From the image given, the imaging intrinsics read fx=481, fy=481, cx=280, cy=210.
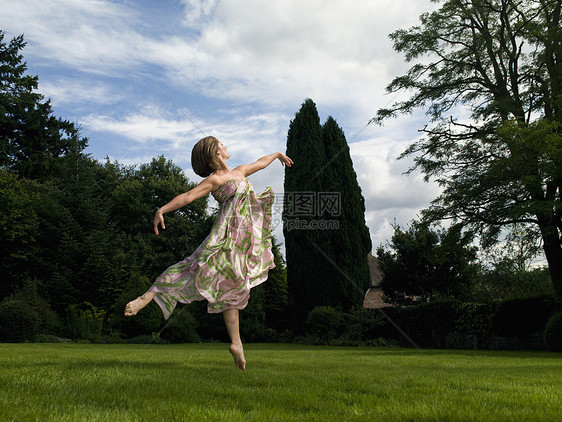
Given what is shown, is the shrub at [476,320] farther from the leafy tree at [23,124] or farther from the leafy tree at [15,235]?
the leafy tree at [23,124]

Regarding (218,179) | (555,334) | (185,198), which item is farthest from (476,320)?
(185,198)

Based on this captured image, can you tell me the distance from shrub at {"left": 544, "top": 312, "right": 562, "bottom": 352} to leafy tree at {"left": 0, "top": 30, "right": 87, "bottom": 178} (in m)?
27.1

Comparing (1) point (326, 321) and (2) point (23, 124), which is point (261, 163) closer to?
(1) point (326, 321)

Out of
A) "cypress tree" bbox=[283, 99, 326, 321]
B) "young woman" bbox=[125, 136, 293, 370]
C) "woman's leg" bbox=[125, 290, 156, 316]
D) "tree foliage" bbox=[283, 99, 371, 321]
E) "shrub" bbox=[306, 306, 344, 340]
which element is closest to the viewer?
"woman's leg" bbox=[125, 290, 156, 316]

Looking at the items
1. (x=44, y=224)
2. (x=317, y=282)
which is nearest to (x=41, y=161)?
(x=44, y=224)

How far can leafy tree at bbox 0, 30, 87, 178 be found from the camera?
30938mm

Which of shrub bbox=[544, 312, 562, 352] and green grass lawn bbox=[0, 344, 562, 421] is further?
shrub bbox=[544, 312, 562, 352]

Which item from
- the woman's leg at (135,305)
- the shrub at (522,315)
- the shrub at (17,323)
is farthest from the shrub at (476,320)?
the shrub at (17,323)

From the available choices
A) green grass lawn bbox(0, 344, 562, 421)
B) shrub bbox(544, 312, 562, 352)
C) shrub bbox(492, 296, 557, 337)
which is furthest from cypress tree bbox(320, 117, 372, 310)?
green grass lawn bbox(0, 344, 562, 421)

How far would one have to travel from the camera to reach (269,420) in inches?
97.9

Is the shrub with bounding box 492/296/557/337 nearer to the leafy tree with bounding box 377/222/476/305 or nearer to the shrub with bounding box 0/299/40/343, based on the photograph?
the leafy tree with bounding box 377/222/476/305

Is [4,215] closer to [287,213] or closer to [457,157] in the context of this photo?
[287,213]

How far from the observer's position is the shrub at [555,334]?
14.1 m

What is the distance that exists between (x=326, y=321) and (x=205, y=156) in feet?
53.6
